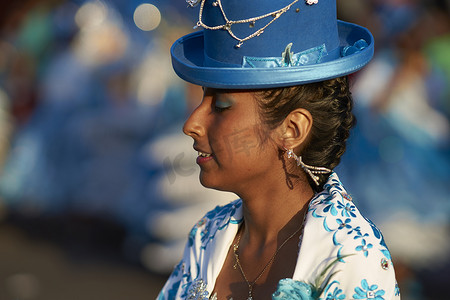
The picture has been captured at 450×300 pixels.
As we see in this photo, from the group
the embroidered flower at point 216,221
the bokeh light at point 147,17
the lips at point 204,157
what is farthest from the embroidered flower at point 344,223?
the bokeh light at point 147,17

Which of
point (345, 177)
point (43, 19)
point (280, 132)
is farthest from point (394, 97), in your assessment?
point (43, 19)

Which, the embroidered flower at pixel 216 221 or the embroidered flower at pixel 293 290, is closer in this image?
the embroidered flower at pixel 293 290

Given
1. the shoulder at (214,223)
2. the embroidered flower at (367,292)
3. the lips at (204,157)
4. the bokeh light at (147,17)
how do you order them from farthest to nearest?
the bokeh light at (147,17) → the shoulder at (214,223) → the lips at (204,157) → the embroidered flower at (367,292)

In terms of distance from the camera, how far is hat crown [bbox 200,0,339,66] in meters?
1.88

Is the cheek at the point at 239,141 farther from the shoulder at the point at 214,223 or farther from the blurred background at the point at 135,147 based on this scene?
the blurred background at the point at 135,147

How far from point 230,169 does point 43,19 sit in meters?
3.65

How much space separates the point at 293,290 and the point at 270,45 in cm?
70

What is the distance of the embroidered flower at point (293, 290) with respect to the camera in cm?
186

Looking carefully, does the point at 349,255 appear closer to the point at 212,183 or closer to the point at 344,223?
the point at 344,223

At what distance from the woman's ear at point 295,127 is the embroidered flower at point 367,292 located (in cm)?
46

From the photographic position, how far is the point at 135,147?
16.1 feet

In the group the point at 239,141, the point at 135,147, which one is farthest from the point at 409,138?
the point at 239,141

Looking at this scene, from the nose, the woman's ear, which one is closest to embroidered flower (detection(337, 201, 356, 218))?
the woman's ear

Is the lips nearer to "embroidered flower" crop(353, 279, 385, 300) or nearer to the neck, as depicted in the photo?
the neck
